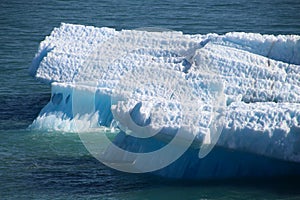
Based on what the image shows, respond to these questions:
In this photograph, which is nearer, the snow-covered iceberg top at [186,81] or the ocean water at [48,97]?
the snow-covered iceberg top at [186,81]

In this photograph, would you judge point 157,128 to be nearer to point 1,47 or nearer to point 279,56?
point 279,56

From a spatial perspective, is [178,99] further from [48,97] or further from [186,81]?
[48,97]

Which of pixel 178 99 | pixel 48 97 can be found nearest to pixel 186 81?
pixel 178 99

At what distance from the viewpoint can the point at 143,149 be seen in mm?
21141

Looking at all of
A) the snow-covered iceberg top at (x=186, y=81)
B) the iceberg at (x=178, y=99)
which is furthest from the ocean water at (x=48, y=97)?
the snow-covered iceberg top at (x=186, y=81)

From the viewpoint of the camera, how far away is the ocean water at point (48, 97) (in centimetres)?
2052

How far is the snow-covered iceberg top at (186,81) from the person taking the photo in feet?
65.5

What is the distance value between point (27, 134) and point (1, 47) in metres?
9.94

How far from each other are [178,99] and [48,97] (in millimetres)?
6455

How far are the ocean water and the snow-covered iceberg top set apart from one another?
2.98 ft

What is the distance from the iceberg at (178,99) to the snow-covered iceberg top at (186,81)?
0.8 inches

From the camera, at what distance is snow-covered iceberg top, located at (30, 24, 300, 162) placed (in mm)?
19969

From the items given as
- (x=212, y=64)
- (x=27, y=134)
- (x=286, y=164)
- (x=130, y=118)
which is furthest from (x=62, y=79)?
(x=286, y=164)

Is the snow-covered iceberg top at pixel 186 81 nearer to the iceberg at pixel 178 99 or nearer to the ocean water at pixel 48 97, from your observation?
the iceberg at pixel 178 99
